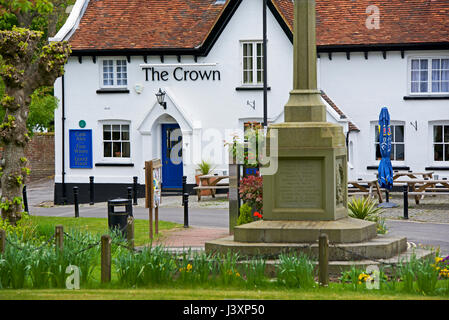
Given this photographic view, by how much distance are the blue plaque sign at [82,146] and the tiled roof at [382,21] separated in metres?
8.72

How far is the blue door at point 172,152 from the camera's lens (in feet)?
109

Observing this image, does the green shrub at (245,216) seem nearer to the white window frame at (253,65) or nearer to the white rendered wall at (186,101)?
the white rendered wall at (186,101)

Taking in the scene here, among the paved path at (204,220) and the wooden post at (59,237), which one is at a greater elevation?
the wooden post at (59,237)

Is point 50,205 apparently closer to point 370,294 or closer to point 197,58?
point 197,58

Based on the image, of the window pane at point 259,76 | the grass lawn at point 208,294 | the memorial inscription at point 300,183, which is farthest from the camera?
the window pane at point 259,76

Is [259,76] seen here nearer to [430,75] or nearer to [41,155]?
[430,75]

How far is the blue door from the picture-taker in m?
33.1

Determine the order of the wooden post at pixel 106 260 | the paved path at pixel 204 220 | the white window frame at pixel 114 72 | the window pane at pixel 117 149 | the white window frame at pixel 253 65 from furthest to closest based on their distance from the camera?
the window pane at pixel 117 149 → the white window frame at pixel 114 72 → the white window frame at pixel 253 65 → the paved path at pixel 204 220 → the wooden post at pixel 106 260

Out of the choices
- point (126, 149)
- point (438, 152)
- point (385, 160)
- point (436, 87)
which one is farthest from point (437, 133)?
point (126, 149)

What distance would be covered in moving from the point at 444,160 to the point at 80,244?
20.8 meters

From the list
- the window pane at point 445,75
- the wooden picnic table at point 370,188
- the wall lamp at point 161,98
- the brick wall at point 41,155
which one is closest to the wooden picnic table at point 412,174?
the wooden picnic table at point 370,188

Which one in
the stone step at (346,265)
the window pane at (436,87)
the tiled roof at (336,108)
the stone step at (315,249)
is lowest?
the stone step at (346,265)

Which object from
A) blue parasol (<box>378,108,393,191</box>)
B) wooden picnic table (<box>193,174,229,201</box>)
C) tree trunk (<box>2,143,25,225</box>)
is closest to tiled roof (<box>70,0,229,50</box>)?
wooden picnic table (<box>193,174,229,201</box>)

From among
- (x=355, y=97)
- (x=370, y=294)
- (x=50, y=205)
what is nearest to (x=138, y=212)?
(x=50, y=205)
